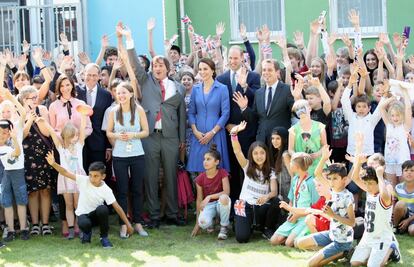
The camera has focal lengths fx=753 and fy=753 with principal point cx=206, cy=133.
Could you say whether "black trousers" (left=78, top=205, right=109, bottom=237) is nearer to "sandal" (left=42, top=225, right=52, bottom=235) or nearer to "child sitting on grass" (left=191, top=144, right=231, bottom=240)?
"sandal" (left=42, top=225, right=52, bottom=235)

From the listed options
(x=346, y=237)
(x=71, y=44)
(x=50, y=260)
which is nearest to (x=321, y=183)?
(x=346, y=237)

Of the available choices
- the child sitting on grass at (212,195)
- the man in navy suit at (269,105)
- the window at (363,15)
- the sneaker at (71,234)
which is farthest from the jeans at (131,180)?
the window at (363,15)

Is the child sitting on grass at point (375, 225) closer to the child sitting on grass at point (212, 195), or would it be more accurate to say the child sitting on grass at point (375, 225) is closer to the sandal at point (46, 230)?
the child sitting on grass at point (212, 195)

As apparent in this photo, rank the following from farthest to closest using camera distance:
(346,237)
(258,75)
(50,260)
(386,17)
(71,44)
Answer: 1. (386,17)
2. (71,44)
3. (258,75)
4. (50,260)
5. (346,237)

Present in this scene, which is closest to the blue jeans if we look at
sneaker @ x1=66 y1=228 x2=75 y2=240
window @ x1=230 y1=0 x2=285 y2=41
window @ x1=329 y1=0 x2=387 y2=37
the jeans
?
the jeans

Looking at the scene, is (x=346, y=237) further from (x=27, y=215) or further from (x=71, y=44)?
(x=71, y=44)

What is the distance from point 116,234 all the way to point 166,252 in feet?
2.96

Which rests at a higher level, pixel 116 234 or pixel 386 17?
pixel 386 17

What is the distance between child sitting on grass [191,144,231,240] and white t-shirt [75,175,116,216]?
0.95 metres

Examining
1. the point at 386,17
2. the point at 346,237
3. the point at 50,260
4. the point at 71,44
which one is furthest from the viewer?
the point at 386,17

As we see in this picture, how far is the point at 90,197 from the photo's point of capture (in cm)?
738

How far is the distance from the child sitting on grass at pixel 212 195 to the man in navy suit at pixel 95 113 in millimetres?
1084

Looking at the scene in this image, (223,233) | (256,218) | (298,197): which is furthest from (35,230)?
(298,197)

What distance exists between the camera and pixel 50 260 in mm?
6855
